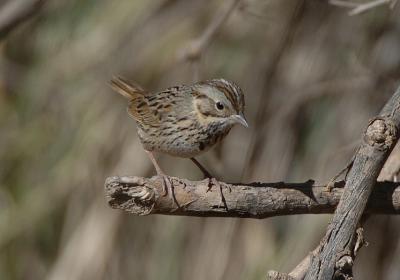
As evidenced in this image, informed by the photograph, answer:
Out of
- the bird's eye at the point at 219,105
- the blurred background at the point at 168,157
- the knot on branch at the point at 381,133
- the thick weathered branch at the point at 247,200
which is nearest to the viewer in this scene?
the knot on branch at the point at 381,133

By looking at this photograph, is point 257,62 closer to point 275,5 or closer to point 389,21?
point 275,5

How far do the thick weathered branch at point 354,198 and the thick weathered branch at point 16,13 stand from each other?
1.88m

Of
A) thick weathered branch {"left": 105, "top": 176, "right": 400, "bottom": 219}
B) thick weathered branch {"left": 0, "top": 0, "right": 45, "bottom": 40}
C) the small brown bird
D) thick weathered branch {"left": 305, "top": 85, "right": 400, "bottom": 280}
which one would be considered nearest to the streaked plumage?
the small brown bird

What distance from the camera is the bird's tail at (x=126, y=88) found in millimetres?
4895

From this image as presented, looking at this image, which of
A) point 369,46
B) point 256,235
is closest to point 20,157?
point 256,235

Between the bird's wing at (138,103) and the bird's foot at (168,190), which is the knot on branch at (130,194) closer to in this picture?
the bird's foot at (168,190)

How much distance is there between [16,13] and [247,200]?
1.61 metres

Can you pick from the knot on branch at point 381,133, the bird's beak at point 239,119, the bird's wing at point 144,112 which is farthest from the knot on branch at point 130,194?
the bird's wing at point 144,112

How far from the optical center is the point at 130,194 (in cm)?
278

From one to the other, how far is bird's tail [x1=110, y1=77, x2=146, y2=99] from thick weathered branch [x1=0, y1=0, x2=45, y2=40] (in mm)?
921

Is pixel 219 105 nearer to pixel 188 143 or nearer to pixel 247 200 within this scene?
pixel 188 143

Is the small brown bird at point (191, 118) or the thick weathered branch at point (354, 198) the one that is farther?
the small brown bird at point (191, 118)

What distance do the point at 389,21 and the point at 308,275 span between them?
2.34 metres

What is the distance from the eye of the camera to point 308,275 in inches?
110
